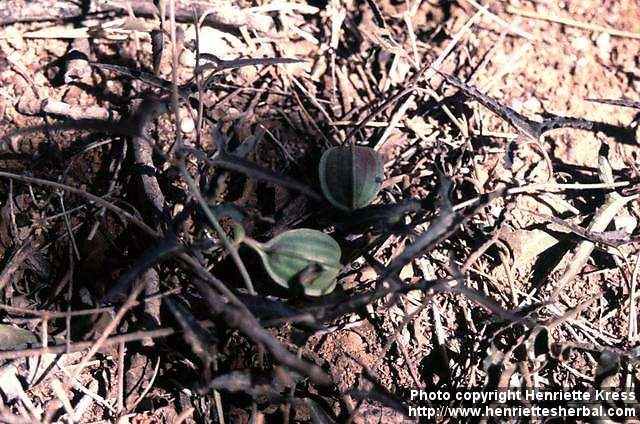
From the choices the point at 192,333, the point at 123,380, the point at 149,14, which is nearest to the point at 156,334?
the point at 192,333

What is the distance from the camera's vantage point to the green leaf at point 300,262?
1098mm

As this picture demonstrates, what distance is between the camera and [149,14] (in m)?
1.40

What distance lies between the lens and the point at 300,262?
110 cm

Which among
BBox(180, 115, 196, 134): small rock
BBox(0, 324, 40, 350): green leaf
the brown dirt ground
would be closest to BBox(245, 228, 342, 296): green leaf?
the brown dirt ground

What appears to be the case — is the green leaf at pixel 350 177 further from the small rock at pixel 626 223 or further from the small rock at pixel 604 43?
the small rock at pixel 604 43

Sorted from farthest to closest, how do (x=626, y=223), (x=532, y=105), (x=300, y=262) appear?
(x=532, y=105), (x=626, y=223), (x=300, y=262)

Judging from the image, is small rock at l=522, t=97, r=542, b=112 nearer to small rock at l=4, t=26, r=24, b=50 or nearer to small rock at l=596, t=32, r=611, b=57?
small rock at l=596, t=32, r=611, b=57

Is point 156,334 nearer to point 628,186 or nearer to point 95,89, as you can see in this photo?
point 95,89

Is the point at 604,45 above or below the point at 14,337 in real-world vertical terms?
above

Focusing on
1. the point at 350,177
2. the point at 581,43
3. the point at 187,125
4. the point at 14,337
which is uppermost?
the point at 581,43

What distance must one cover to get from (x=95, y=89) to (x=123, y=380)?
2.12 feet

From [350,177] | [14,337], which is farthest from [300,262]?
[14,337]

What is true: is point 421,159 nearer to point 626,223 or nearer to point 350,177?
point 350,177

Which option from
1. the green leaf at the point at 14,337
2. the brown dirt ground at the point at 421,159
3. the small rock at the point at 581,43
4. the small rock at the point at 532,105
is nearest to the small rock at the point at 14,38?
the brown dirt ground at the point at 421,159
